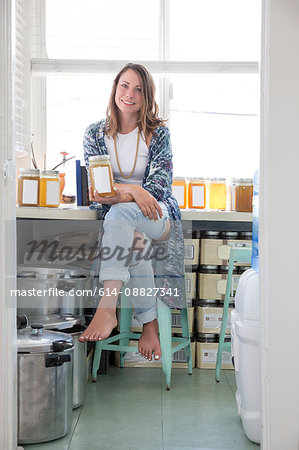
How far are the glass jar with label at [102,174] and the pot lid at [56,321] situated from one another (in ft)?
2.06

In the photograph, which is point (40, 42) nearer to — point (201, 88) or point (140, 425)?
point (201, 88)

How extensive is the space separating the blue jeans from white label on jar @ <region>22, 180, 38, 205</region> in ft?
1.59

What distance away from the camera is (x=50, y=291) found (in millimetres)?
2555

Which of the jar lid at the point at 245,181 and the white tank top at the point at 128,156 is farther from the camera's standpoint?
the jar lid at the point at 245,181

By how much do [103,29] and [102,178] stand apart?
1.29 meters

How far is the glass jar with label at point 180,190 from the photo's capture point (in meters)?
3.40

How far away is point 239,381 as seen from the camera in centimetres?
211

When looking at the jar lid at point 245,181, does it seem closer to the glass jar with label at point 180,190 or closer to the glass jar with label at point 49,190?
the glass jar with label at point 180,190

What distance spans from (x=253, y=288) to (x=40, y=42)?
7.38 ft

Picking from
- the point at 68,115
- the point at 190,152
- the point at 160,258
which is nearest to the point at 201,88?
the point at 190,152

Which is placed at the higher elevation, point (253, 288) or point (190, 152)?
point (190, 152)

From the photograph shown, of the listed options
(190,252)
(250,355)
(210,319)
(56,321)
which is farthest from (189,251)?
(250,355)

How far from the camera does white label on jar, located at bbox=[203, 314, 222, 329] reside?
3121 mm

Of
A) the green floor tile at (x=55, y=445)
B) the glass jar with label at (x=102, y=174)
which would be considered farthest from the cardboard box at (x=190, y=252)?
the green floor tile at (x=55, y=445)
